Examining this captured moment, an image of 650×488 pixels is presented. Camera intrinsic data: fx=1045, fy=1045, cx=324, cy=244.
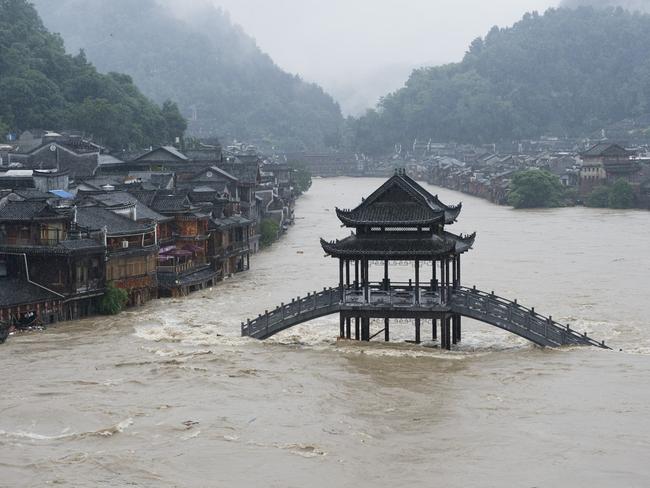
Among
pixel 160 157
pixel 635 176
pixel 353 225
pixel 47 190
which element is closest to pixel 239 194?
pixel 160 157

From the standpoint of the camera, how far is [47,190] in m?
52.4

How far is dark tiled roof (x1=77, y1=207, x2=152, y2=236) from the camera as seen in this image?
43.7 m

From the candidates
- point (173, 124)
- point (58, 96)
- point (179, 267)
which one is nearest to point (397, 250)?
point (179, 267)

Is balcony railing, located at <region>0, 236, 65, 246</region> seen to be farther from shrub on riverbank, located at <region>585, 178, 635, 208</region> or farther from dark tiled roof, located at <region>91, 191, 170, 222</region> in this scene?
shrub on riverbank, located at <region>585, 178, 635, 208</region>

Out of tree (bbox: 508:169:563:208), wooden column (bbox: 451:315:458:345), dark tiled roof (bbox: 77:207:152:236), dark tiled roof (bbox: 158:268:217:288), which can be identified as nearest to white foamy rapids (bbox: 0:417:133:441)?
wooden column (bbox: 451:315:458:345)

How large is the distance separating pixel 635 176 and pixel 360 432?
86066 mm

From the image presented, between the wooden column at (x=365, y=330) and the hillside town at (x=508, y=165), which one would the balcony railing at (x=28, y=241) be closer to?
the wooden column at (x=365, y=330)

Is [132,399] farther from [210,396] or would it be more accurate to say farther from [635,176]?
[635,176]

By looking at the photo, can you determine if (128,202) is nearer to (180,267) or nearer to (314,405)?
(180,267)

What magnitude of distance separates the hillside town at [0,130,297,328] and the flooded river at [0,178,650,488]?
1869 mm

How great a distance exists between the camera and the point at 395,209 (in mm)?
34812

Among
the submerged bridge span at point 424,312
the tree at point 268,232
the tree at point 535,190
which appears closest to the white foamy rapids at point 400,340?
the submerged bridge span at point 424,312

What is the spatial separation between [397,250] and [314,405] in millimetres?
7414

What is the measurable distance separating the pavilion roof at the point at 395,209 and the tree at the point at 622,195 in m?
70.5
